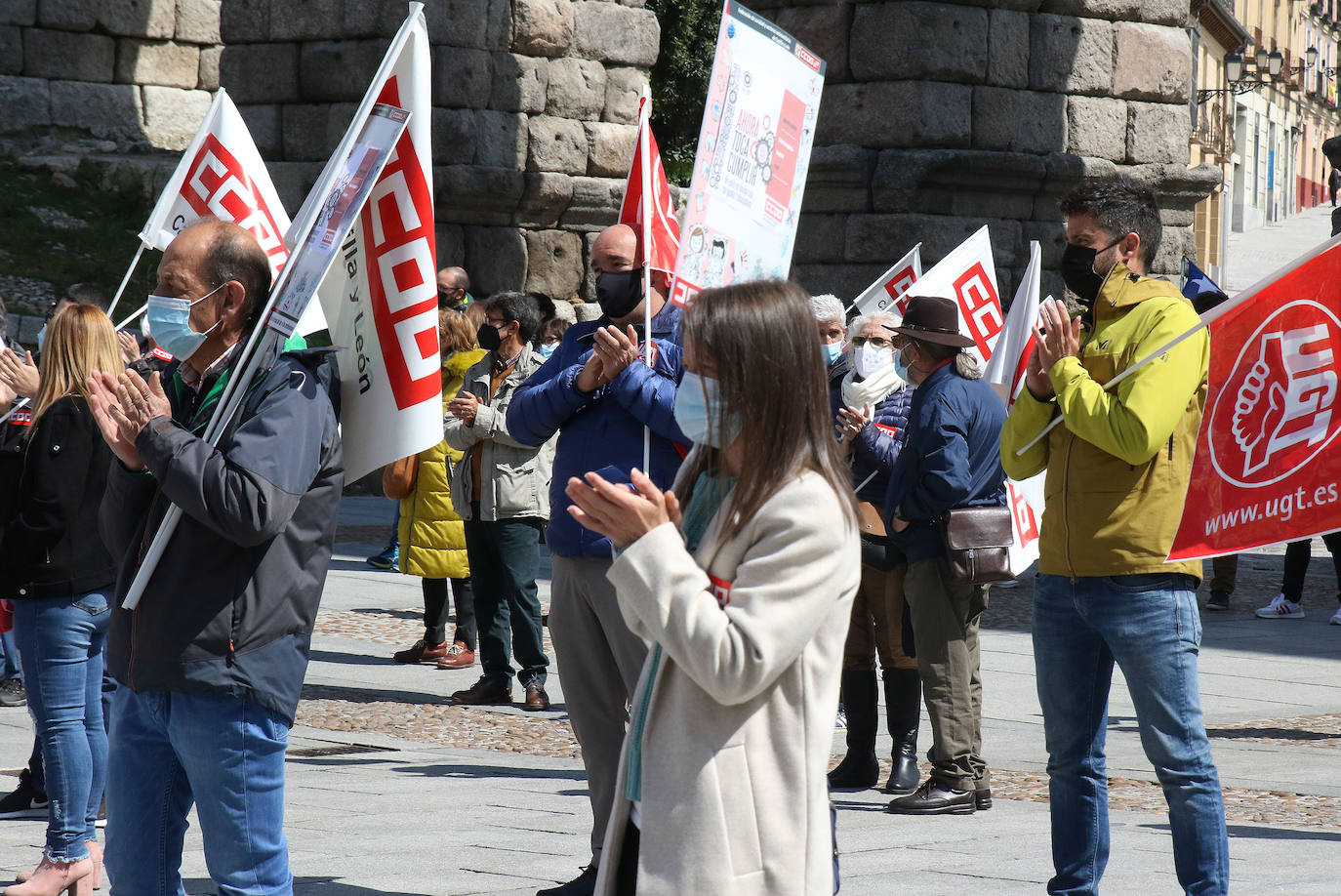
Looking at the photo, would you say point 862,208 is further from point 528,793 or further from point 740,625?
point 740,625

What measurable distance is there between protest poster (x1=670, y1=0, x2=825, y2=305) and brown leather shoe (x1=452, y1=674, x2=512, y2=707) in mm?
3836

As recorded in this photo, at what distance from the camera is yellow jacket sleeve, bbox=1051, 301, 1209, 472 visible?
4281mm

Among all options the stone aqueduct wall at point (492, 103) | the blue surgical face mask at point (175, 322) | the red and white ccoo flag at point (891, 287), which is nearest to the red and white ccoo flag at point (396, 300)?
the blue surgical face mask at point (175, 322)

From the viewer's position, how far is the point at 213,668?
11.3ft

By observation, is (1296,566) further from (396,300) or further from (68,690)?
(396,300)

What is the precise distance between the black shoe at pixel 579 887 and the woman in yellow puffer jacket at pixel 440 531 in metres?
4.49

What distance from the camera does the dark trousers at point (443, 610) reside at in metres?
9.40

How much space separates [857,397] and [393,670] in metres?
3.55

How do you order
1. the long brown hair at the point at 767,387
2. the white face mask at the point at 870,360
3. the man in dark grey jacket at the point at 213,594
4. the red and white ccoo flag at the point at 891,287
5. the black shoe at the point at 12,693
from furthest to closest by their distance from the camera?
1. the red and white ccoo flag at the point at 891,287
2. the black shoe at the point at 12,693
3. the white face mask at the point at 870,360
4. the man in dark grey jacket at the point at 213,594
5. the long brown hair at the point at 767,387

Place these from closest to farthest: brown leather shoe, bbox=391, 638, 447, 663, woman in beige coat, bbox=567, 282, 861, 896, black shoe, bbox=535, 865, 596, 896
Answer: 1. woman in beige coat, bbox=567, 282, 861, 896
2. black shoe, bbox=535, 865, 596, 896
3. brown leather shoe, bbox=391, 638, 447, 663

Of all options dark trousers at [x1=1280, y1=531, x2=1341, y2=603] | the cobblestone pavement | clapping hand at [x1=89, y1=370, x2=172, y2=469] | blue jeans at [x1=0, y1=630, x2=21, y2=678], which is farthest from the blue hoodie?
dark trousers at [x1=1280, y1=531, x2=1341, y2=603]

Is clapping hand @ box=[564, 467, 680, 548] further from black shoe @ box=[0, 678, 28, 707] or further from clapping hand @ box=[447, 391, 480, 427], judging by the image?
black shoe @ box=[0, 678, 28, 707]

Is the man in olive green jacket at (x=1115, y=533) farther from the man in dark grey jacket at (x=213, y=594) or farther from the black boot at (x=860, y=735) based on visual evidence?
the black boot at (x=860, y=735)

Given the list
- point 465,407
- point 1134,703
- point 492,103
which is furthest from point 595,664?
point 492,103
